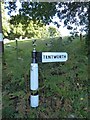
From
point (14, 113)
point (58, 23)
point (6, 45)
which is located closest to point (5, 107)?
point (14, 113)

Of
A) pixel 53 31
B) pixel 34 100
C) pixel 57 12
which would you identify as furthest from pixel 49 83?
pixel 57 12

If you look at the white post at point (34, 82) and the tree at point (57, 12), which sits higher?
the tree at point (57, 12)

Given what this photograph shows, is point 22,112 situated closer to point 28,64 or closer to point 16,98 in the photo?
point 16,98

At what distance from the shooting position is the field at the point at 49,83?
268 centimetres

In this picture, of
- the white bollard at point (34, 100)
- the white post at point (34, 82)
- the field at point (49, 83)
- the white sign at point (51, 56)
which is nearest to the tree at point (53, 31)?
the field at point (49, 83)

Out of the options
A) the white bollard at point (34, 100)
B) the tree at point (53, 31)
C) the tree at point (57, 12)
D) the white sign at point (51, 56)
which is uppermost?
the tree at point (57, 12)

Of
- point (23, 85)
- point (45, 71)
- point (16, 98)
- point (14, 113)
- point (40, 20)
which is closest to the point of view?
point (14, 113)

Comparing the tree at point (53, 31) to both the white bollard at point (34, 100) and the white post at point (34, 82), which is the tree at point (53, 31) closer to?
the white post at point (34, 82)

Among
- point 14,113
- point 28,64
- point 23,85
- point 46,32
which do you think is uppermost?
point 46,32

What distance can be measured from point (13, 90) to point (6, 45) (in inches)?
42.8

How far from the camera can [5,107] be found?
8.75 ft

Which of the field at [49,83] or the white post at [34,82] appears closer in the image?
the white post at [34,82]

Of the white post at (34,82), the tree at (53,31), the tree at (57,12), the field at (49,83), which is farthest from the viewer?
the tree at (53,31)

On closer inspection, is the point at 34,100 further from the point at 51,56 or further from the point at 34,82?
the point at 51,56
